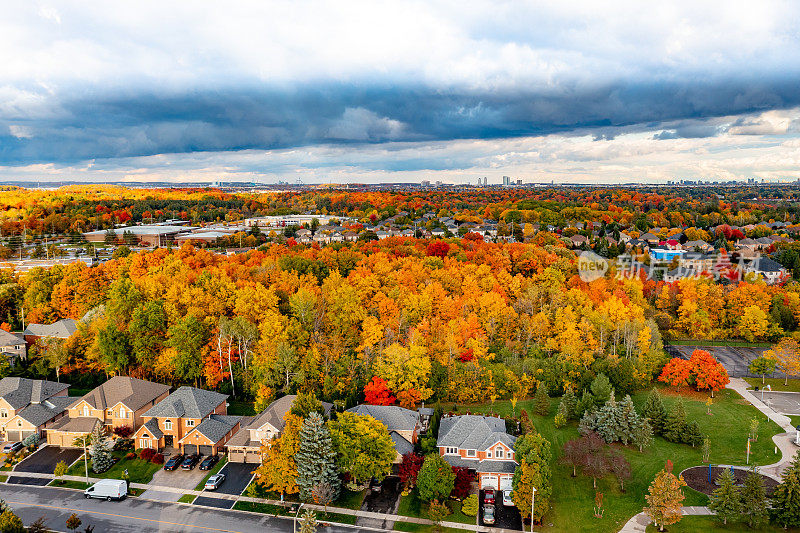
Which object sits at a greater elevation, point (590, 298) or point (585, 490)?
point (590, 298)

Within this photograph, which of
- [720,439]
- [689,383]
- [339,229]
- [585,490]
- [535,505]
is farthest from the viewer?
[339,229]

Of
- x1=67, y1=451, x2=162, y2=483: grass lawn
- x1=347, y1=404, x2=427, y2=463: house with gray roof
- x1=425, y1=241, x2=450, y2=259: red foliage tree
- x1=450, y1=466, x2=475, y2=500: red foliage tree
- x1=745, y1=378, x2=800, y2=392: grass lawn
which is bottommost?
x1=745, y1=378, x2=800, y2=392: grass lawn

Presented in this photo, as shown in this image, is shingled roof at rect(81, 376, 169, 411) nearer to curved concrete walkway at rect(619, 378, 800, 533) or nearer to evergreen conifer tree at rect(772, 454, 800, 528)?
curved concrete walkway at rect(619, 378, 800, 533)

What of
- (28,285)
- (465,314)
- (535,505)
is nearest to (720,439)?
(535,505)

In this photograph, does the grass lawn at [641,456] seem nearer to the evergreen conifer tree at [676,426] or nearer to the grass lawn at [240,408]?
the evergreen conifer tree at [676,426]

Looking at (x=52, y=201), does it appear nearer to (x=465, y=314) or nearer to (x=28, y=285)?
(x=28, y=285)

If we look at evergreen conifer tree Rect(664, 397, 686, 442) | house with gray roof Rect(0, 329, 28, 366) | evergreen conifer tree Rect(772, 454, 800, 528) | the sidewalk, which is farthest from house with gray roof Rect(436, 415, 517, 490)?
house with gray roof Rect(0, 329, 28, 366)

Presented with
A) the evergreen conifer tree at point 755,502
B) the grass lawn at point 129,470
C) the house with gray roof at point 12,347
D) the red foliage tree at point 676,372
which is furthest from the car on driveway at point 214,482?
the red foliage tree at point 676,372

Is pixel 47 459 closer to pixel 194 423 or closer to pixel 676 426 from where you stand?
pixel 194 423
